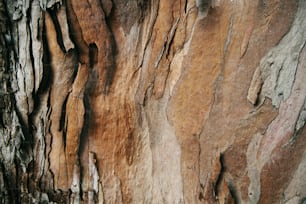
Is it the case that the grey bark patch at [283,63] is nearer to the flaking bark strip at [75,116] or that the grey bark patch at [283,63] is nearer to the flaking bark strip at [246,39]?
the flaking bark strip at [246,39]

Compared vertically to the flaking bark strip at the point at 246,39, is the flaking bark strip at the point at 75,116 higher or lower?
lower

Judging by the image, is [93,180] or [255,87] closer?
[255,87]

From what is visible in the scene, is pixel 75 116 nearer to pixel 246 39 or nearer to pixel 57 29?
pixel 57 29


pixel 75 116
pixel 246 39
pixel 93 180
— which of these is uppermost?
pixel 246 39

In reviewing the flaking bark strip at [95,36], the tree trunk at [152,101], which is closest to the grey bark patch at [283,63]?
the tree trunk at [152,101]

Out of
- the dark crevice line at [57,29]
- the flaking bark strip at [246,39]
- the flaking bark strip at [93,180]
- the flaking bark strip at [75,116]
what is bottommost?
the flaking bark strip at [93,180]

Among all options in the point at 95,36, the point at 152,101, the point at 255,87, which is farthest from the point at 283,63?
the point at 95,36

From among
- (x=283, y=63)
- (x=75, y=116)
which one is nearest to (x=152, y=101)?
(x=75, y=116)

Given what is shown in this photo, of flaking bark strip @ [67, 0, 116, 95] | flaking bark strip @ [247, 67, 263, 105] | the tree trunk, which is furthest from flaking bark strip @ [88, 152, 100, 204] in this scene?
flaking bark strip @ [247, 67, 263, 105]

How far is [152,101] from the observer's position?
107 centimetres

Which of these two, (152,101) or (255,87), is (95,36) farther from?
(255,87)

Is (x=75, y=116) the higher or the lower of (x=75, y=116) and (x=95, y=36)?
the lower

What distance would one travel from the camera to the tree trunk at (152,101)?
0.98 meters

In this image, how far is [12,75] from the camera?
106cm
